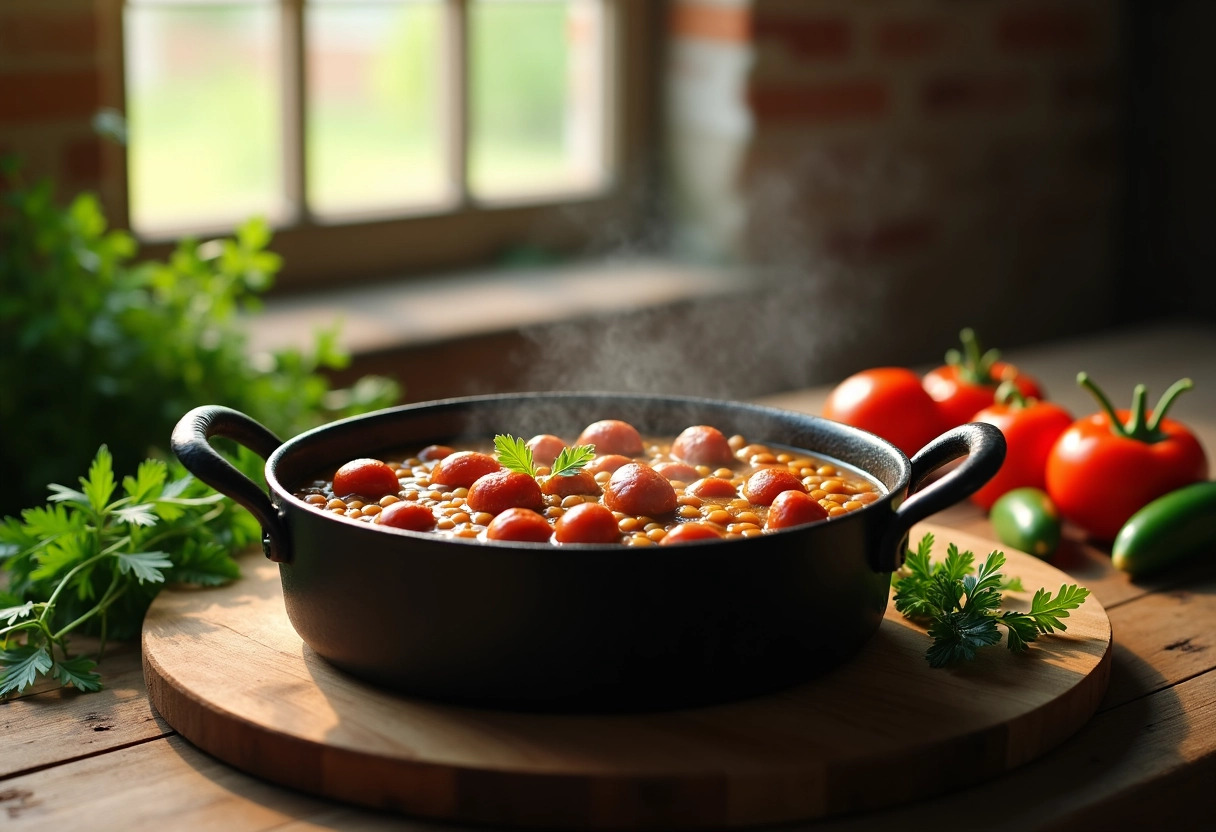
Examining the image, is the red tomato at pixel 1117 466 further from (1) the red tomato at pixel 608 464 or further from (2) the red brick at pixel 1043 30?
(2) the red brick at pixel 1043 30

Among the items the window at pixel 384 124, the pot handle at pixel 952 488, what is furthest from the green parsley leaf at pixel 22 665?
the window at pixel 384 124

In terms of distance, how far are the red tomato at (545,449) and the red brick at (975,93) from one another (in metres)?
2.26

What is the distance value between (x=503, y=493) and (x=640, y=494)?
12cm

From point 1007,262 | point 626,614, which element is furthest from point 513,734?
point 1007,262

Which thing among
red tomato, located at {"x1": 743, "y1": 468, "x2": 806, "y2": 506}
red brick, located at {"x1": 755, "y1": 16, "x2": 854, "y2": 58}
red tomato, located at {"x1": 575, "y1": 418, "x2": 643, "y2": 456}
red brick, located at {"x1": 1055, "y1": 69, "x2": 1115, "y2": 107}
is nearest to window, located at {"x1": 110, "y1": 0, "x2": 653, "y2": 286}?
red brick, located at {"x1": 755, "y1": 16, "x2": 854, "y2": 58}

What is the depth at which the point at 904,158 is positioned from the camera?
3402 millimetres

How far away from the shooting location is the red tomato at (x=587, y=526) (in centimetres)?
116

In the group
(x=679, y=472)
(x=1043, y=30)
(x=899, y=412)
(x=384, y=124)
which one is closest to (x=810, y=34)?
(x=1043, y=30)

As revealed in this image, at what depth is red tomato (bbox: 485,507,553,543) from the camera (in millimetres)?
1146

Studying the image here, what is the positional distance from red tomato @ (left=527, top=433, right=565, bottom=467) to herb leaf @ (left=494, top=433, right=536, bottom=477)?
0.38 ft

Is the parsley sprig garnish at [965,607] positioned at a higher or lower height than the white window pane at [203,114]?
lower

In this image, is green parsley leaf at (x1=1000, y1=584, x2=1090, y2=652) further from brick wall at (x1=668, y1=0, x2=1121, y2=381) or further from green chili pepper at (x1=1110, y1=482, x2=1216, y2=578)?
brick wall at (x1=668, y1=0, x2=1121, y2=381)

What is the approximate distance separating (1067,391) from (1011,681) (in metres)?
1.22

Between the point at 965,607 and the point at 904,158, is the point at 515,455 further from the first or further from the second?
the point at 904,158
